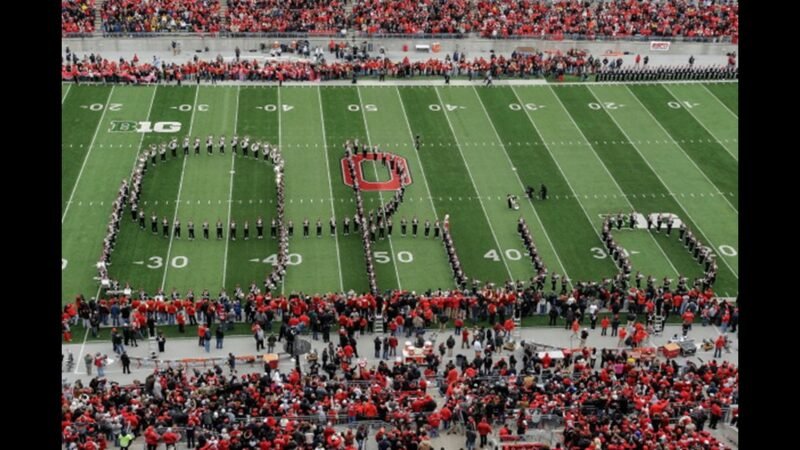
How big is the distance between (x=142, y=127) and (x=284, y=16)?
15714mm

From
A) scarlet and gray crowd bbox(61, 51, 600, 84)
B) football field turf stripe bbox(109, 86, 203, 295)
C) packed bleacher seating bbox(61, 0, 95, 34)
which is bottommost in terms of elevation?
football field turf stripe bbox(109, 86, 203, 295)

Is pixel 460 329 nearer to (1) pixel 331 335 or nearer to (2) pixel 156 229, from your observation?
(1) pixel 331 335

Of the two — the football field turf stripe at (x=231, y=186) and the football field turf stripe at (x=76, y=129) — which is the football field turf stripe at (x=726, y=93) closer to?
the football field turf stripe at (x=231, y=186)

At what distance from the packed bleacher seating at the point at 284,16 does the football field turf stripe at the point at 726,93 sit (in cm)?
2139

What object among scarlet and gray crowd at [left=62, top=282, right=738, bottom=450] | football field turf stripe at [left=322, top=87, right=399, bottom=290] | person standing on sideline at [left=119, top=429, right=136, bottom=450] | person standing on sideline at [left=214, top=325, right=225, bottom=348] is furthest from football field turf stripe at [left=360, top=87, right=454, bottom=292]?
person standing on sideline at [left=119, top=429, right=136, bottom=450]

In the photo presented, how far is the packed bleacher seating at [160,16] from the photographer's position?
207ft

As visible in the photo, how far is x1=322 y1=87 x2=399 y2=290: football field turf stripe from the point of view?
42.0 m

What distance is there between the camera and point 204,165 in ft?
162

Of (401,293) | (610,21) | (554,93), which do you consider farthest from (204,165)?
(610,21)

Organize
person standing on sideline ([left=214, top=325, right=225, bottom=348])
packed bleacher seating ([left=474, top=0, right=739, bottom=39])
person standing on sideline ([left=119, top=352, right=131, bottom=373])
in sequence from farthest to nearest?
packed bleacher seating ([left=474, top=0, right=739, bottom=39])
person standing on sideline ([left=214, top=325, right=225, bottom=348])
person standing on sideline ([left=119, top=352, right=131, bottom=373])

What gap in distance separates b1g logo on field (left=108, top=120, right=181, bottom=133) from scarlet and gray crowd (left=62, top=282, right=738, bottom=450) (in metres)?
16.7

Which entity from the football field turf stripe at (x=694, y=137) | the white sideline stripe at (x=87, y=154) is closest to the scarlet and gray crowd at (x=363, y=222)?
the white sideline stripe at (x=87, y=154)

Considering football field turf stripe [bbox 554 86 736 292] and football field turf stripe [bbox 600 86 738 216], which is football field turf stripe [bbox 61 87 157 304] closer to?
football field turf stripe [bbox 554 86 736 292]

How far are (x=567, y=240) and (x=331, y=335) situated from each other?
1189 cm
